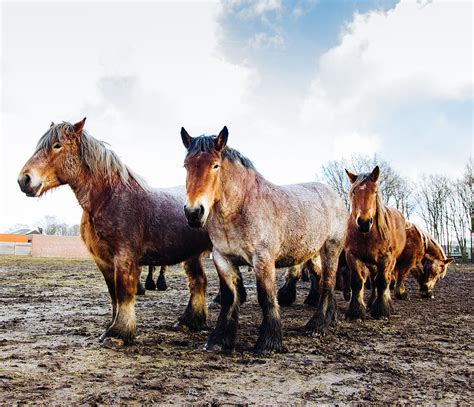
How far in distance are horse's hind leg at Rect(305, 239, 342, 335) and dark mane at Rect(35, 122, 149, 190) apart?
299 centimetres

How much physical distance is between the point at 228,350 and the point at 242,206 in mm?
1671

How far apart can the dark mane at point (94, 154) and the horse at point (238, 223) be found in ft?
4.01

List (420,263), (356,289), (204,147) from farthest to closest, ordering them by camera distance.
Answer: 1. (420,263)
2. (356,289)
3. (204,147)


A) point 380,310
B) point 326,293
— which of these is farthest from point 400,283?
point 326,293

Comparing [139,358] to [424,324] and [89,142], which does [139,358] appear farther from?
[424,324]

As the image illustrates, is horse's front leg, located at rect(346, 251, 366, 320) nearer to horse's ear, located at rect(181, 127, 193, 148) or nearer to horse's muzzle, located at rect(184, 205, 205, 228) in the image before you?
horse's muzzle, located at rect(184, 205, 205, 228)

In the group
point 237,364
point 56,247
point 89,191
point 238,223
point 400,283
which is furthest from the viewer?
point 56,247

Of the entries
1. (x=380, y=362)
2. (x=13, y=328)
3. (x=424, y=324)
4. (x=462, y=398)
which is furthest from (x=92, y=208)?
(x=424, y=324)

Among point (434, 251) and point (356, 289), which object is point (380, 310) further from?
point (434, 251)

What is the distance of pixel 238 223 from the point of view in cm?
479

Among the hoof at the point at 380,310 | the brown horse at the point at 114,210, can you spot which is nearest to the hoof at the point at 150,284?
the brown horse at the point at 114,210

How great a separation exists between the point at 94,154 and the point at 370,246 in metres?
4.95

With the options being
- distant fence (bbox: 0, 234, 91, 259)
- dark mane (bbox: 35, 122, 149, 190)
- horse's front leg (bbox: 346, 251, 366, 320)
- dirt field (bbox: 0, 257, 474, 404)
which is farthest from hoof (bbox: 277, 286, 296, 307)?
distant fence (bbox: 0, 234, 91, 259)

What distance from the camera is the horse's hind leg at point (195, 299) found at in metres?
6.12
